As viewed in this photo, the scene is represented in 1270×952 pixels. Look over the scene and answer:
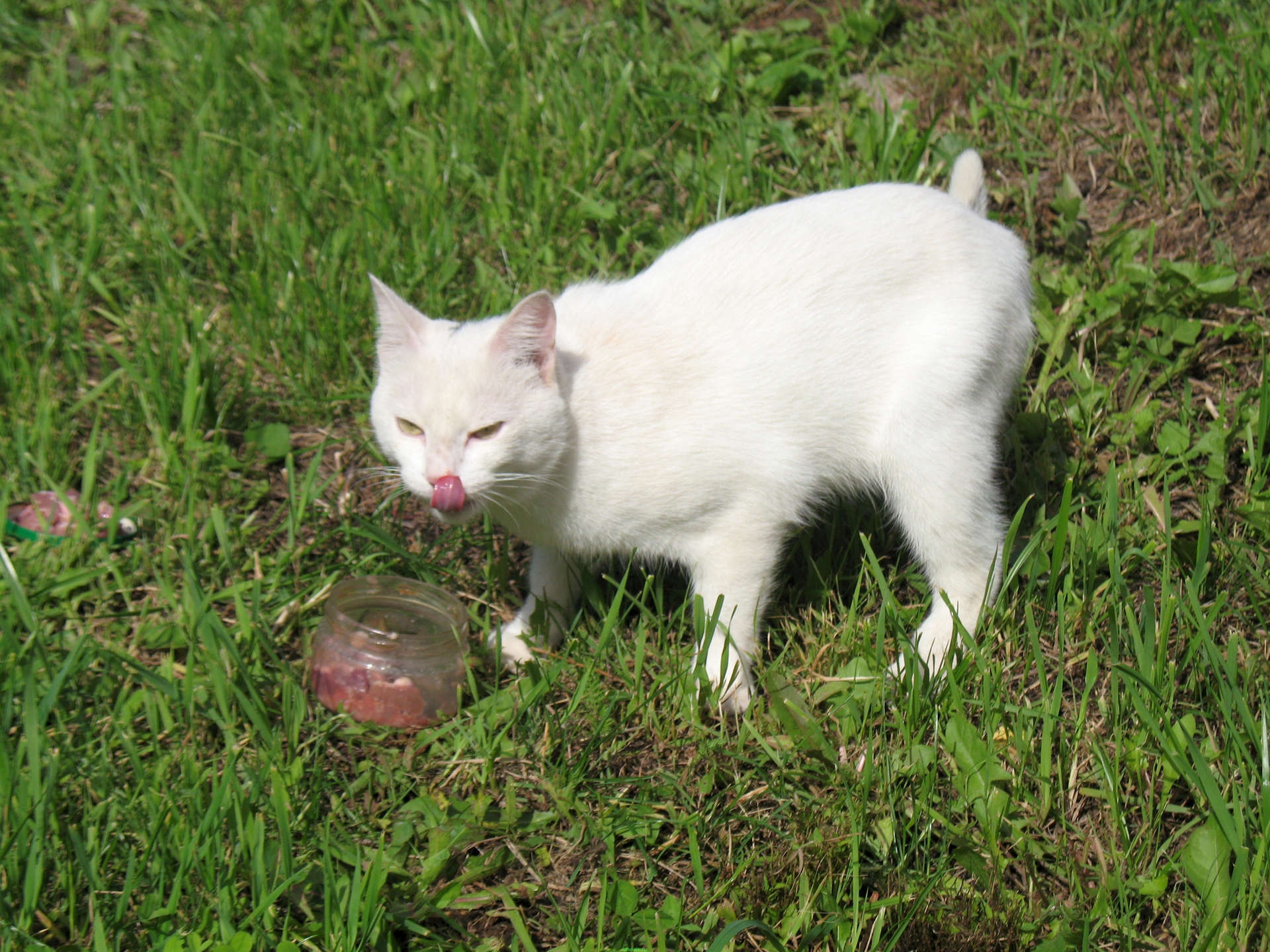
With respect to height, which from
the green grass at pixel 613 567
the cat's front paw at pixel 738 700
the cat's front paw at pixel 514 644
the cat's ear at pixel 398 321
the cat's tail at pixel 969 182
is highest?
the cat's tail at pixel 969 182

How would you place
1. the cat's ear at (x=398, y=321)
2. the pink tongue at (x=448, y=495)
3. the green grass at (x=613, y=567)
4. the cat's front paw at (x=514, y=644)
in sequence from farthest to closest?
the cat's front paw at (x=514, y=644), the cat's ear at (x=398, y=321), the pink tongue at (x=448, y=495), the green grass at (x=613, y=567)

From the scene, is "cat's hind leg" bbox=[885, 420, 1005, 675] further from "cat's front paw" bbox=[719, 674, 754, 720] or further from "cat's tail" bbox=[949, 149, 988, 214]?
"cat's tail" bbox=[949, 149, 988, 214]

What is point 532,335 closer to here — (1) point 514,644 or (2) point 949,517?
(1) point 514,644

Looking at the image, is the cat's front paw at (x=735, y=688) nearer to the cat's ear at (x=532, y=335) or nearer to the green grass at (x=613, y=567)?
the green grass at (x=613, y=567)

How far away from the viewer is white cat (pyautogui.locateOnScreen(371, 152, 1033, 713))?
2482 millimetres

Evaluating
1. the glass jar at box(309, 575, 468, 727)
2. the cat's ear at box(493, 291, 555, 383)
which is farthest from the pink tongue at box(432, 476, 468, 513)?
the glass jar at box(309, 575, 468, 727)

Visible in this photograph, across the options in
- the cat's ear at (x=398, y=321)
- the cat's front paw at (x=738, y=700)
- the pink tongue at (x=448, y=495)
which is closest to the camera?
the pink tongue at (x=448, y=495)

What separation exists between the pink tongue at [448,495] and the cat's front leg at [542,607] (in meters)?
0.49

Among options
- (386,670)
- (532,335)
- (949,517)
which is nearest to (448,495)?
(532,335)

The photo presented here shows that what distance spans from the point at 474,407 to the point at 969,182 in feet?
4.91

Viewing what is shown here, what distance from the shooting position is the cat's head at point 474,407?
2.37 metres

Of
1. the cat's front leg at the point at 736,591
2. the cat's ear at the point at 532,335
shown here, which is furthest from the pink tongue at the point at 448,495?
Answer: the cat's front leg at the point at 736,591

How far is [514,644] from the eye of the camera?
2.81 metres

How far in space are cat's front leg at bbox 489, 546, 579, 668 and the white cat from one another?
57 mm
